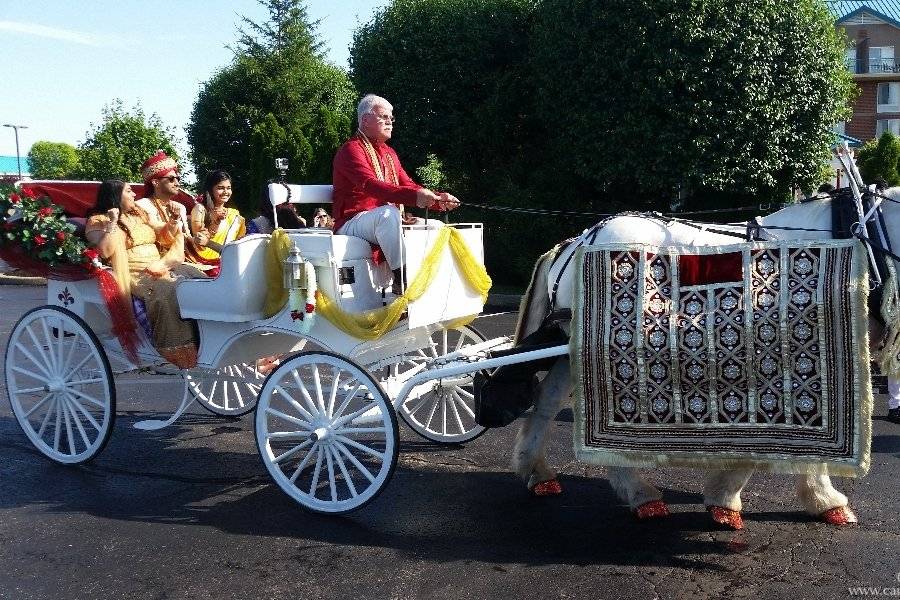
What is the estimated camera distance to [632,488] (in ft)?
14.9

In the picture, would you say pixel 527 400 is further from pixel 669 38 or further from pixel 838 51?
pixel 838 51

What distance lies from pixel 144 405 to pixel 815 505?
5.44 m

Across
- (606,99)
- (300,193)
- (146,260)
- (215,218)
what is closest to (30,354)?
A: (146,260)

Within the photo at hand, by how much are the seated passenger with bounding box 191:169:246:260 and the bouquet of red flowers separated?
1.11 metres

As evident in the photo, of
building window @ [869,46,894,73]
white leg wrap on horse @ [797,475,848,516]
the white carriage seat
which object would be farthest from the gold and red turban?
building window @ [869,46,894,73]

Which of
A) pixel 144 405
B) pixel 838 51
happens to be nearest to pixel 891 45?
pixel 838 51

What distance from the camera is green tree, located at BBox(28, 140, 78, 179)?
51.7m

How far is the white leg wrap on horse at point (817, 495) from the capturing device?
4469 millimetres

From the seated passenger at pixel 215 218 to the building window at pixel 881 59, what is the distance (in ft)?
179

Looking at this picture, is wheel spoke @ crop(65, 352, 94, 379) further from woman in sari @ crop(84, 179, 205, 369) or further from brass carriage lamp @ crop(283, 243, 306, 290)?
brass carriage lamp @ crop(283, 243, 306, 290)

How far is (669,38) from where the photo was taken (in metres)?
13.2

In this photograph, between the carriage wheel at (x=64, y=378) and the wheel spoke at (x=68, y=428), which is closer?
the carriage wheel at (x=64, y=378)

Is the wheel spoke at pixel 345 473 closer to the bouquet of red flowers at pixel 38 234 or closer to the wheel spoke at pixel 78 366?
the wheel spoke at pixel 78 366

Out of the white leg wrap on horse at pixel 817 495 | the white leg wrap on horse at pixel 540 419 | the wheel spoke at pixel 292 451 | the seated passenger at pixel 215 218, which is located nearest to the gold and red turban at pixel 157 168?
the seated passenger at pixel 215 218
